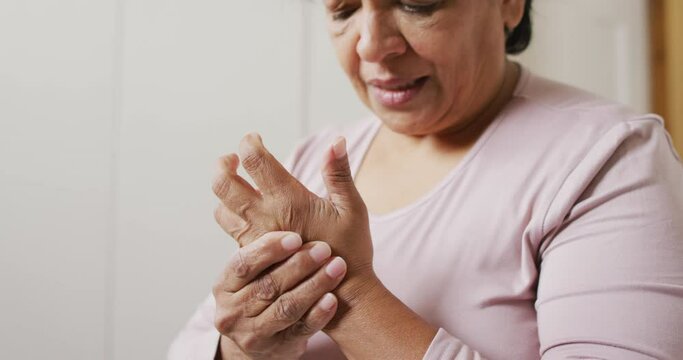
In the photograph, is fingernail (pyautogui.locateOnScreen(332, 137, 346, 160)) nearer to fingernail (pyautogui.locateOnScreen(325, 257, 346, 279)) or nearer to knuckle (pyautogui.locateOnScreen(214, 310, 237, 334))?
fingernail (pyautogui.locateOnScreen(325, 257, 346, 279))

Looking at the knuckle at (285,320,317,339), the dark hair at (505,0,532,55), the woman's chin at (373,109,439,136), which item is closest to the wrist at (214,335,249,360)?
the knuckle at (285,320,317,339)

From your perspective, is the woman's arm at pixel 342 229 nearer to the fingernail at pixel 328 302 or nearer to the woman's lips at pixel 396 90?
the fingernail at pixel 328 302

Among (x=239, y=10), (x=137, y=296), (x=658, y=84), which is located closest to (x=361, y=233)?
(x=137, y=296)

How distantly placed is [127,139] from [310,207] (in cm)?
87

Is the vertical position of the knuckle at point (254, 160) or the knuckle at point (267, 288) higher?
the knuckle at point (254, 160)

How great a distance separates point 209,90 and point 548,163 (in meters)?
1.01

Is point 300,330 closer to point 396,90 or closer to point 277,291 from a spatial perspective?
point 277,291

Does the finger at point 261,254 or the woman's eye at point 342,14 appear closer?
the finger at point 261,254

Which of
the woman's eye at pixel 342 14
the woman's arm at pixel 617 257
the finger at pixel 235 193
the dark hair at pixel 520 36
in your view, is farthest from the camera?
the dark hair at pixel 520 36

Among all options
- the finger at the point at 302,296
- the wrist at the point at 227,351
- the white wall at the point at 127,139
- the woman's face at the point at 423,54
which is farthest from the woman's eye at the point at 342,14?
the white wall at the point at 127,139

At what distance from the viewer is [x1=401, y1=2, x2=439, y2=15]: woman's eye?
85 cm

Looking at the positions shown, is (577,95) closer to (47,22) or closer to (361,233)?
(361,233)

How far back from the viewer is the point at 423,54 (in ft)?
2.83

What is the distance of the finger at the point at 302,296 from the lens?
76 centimetres
